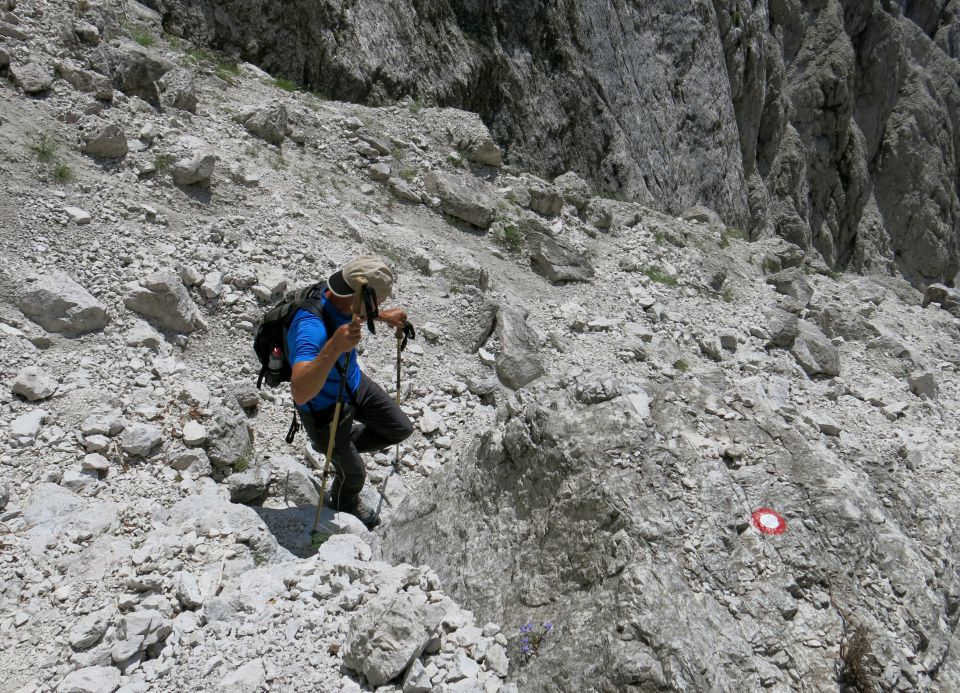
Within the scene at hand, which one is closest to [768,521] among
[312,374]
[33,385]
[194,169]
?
[312,374]

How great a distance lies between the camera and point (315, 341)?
3920 mm

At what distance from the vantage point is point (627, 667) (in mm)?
2891

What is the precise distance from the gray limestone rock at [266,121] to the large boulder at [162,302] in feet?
12.3

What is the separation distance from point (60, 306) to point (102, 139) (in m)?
2.58

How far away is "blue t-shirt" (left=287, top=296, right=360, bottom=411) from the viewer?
3900 mm

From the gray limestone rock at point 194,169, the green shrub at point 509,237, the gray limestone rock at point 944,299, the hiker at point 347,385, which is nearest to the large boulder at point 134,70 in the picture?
the gray limestone rock at point 194,169

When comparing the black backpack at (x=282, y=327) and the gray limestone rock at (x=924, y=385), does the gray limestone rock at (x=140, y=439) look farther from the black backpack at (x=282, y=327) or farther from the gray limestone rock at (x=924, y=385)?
the gray limestone rock at (x=924, y=385)

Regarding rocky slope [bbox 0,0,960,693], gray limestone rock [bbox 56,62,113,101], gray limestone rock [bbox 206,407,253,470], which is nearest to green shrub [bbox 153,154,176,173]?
rocky slope [bbox 0,0,960,693]

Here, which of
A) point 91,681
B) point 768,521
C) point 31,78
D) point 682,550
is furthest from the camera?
point 31,78

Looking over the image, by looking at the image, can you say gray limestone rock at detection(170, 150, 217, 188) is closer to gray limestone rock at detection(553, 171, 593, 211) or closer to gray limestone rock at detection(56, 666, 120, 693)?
gray limestone rock at detection(56, 666, 120, 693)

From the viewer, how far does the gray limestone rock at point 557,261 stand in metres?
9.77

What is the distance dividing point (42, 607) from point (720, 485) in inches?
146

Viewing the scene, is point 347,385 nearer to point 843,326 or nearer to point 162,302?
point 162,302

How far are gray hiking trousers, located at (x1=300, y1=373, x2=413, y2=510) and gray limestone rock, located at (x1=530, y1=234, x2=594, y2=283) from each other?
5.43 m
